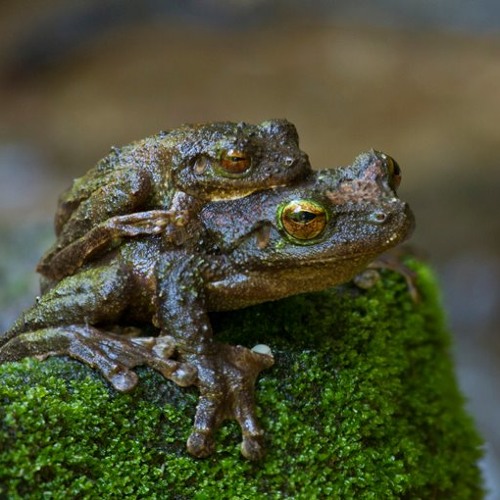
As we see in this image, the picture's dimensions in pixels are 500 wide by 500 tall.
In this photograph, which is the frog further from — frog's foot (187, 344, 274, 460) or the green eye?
frog's foot (187, 344, 274, 460)

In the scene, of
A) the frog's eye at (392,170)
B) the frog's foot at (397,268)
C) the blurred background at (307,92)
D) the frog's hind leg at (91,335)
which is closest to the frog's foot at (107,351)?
the frog's hind leg at (91,335)

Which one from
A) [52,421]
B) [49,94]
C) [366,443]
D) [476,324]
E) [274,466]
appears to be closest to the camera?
[52,421]

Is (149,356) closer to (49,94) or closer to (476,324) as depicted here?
(476,324)

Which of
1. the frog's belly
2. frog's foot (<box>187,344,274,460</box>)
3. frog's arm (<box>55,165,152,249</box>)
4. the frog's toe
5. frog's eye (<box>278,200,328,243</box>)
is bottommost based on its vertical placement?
the frog's toe

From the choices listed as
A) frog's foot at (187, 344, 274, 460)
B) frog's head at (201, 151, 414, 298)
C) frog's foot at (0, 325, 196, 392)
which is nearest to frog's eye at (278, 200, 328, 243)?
→ frog's head at (201, 151, 414, 298)

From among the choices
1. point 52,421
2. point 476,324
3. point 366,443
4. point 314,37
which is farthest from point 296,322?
point 314,37

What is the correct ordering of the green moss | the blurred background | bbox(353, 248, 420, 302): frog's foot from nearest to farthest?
the green moss < bbox(353, 248, 420, 302): frog's foot < the blurred background

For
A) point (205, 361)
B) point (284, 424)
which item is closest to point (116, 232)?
point (205, 361)

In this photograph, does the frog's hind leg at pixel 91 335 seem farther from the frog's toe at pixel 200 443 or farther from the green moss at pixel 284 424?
the frog's toe at pixel 200 443
